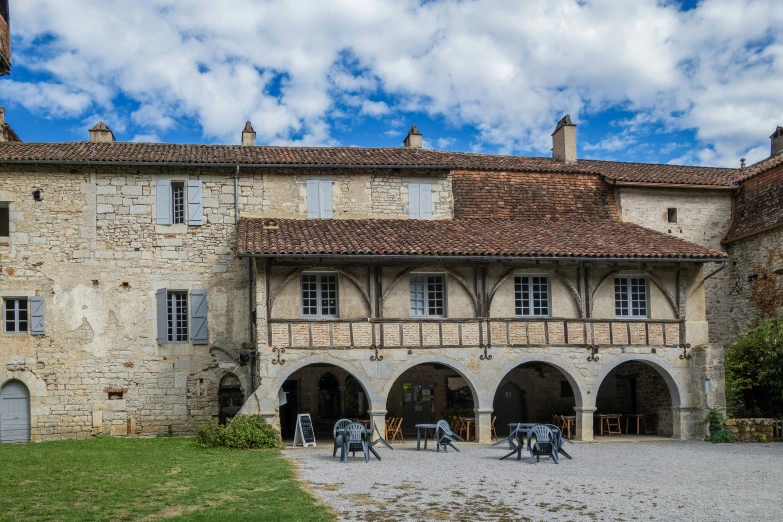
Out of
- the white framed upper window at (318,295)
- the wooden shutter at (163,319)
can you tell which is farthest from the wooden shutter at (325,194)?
the wooden shutter at (163,319)

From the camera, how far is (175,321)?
21.6m

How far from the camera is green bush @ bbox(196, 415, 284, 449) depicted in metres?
17.9

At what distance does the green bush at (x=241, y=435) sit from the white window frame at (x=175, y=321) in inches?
148

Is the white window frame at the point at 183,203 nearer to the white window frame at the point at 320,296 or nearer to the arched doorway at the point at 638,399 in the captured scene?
the white window frame at the point at 320,296

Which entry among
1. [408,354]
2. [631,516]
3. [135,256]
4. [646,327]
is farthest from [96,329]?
[631,516]

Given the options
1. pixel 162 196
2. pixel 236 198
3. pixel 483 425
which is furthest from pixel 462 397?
pixel 162 196

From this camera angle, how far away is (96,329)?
21.3 m

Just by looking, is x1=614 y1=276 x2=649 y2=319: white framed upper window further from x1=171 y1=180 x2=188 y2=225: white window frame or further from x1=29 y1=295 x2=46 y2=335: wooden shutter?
x1=29 y1=295 x2=46 y2=335: wooden shutter

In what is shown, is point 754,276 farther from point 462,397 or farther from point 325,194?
point 325,194

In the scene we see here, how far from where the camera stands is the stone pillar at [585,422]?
2048cm

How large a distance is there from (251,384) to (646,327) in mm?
10248

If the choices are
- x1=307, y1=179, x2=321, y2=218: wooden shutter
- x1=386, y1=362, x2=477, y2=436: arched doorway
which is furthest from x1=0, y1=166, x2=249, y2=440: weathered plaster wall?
x1=386, y1=362, x2=477, y2=436: arched doorway

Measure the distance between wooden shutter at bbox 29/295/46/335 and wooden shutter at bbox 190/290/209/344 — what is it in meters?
3.73

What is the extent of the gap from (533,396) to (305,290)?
8.20 m
